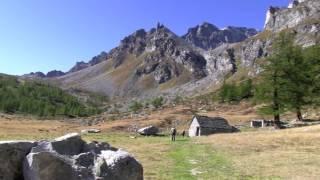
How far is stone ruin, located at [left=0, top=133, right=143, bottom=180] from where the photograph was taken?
17750mm

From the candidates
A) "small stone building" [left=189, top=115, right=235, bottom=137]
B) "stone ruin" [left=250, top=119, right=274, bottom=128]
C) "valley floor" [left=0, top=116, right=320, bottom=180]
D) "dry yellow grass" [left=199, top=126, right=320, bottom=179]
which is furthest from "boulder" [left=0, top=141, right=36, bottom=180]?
"stone ruin" [left=250, top=119, right=274, bottom=128]

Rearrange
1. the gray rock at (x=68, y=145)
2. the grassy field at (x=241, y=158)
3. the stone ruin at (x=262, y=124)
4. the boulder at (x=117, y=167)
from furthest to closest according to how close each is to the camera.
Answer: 1. the stone ruin at (x=262, y=124)
2. the grassy field at (x=241, y=158)
3. the gray rock at (x=68, y=145)
4. the boulder at (x=117, y=167)

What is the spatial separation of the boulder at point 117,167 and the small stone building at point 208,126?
6284 centimetres

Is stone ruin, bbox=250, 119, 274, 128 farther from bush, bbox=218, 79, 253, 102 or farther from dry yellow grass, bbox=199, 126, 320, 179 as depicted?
bush, bbox=218, 79, 253, 102

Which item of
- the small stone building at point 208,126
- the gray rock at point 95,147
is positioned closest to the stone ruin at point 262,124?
the small stone building at point 208,126

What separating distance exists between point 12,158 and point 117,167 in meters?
3.93

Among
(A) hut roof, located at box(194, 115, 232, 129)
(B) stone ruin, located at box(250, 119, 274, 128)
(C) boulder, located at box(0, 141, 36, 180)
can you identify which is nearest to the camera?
(C) boulder, located at box(0, 141, 36, 180)

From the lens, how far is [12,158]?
18.2 m

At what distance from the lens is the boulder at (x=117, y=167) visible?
18.7 m

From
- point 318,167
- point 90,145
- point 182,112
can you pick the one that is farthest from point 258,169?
point 182,112

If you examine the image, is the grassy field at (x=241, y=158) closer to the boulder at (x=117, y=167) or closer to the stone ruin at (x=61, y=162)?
the boulder at (x=117, y=167)

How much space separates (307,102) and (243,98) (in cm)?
10620

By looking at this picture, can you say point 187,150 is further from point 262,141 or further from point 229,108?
point 229,108

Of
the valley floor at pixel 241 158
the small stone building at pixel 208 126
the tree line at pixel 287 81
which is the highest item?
the tree line at pixel 287 81
